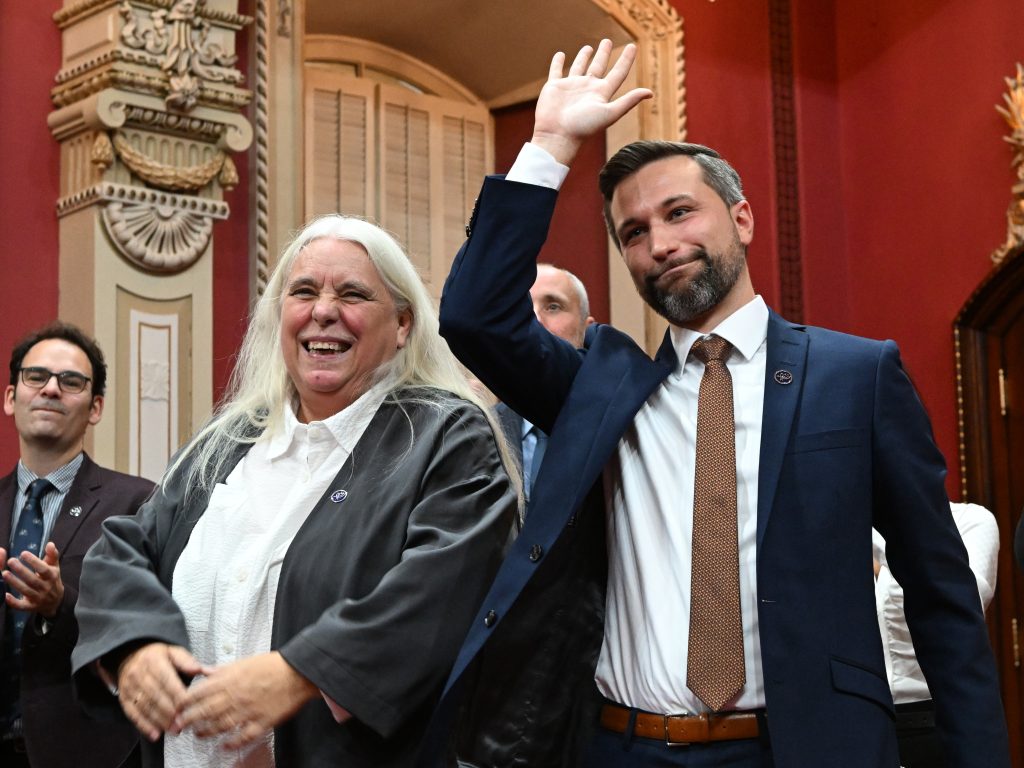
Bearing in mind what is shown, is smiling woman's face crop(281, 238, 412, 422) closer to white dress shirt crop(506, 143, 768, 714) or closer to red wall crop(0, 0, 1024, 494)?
white dress shirt crop(506, 143, 768, 714)

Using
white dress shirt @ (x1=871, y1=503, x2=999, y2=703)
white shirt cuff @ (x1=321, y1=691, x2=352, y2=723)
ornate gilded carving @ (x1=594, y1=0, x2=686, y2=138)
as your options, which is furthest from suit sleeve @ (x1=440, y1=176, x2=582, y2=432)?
ornate gilded carving @ (x1=594, y1=0, x2=686, y2=138)

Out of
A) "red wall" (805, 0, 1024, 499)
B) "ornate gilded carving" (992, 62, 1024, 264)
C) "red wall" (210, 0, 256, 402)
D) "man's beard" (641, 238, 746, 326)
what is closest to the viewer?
"man's beard" (641, 238, 746, 326)

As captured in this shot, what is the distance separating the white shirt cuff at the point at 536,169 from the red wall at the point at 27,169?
286cm

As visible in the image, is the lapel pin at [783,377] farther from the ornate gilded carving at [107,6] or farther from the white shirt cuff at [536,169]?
the ornate gilded carving at [107,6]

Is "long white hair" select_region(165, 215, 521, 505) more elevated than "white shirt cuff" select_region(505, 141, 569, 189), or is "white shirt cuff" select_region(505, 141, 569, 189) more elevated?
"white shirt cuff" select_region(505, 141, 569, 189)

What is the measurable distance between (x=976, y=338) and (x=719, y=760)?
4627 millimetres

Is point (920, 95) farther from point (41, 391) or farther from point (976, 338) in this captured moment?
point (41, 391)

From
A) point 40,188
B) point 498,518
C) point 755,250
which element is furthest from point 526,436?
point 755,250

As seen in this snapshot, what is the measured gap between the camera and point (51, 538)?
10.3 feet

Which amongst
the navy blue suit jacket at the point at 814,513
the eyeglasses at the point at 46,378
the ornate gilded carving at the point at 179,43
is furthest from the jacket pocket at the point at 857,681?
the ornate gilded carving at the point at 179,43

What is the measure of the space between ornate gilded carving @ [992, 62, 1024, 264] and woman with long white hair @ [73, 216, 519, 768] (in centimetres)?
422

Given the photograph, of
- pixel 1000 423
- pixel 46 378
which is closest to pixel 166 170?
pixel 46 378

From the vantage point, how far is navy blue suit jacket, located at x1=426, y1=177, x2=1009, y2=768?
71.8 inches

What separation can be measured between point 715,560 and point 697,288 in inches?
16.2
